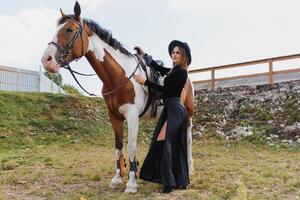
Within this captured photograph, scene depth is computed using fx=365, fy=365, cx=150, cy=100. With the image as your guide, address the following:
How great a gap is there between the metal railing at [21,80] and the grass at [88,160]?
3960 mm

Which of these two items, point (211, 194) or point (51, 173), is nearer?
point (211, 194)

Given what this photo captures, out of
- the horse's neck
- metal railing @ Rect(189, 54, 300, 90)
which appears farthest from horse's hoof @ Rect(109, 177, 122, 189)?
metal railing @ Rect(189, 54, 300, 90)

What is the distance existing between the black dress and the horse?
0.27m

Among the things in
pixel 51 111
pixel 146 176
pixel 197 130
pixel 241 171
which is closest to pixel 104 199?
pixel 146 176

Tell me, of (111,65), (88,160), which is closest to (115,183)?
(111,65)

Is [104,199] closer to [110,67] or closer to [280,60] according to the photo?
[110,67]

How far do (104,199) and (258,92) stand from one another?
37.5 ft

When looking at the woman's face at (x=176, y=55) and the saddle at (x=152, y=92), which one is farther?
the saddle at (x=152, y=92)

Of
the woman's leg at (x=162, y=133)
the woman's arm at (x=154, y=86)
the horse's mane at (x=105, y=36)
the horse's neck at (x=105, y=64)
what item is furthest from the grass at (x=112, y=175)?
the horse's mane at (x=105, y=36)

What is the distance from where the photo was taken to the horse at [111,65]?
4730mm

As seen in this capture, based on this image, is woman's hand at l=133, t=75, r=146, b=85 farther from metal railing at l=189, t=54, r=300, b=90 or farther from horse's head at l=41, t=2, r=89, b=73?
metal railing at l=189, t=54, r=300, b=90

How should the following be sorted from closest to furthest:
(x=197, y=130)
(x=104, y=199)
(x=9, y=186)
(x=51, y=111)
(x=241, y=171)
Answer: (x=104, y=199) → (x=9, y=186) → (x=241, y=171) → (x=197, y=130) → (x=51, y=111)

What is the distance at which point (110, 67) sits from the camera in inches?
203

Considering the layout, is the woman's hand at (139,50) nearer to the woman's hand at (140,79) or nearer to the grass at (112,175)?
the woman's hand at (140,79)
